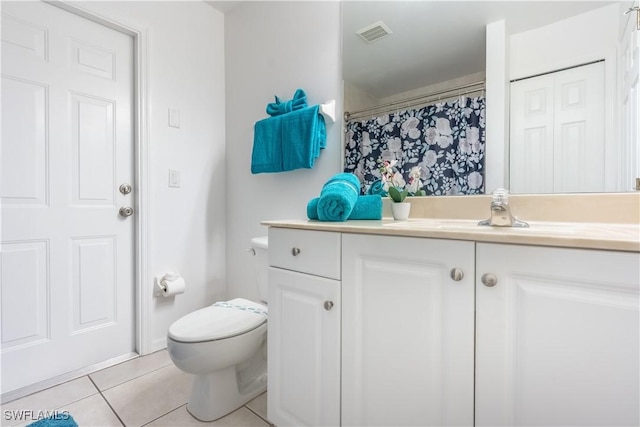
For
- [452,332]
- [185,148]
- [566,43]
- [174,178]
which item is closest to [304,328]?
[452,332]

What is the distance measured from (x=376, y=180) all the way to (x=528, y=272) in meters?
0.87

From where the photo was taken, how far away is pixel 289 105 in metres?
1.66

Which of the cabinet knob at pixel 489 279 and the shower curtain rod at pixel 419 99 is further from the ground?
the shower curtain rod at pixel 419 99

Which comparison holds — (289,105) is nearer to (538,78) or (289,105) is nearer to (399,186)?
(399,186)

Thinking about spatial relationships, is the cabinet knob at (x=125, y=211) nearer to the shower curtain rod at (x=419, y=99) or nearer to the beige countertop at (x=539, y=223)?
the beige countertop at (x=539, y=223)

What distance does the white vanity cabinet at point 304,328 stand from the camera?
3.09 feet

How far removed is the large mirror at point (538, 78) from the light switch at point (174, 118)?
133 centimetres

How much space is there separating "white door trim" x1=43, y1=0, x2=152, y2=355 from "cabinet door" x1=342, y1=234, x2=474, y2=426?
1371 mm

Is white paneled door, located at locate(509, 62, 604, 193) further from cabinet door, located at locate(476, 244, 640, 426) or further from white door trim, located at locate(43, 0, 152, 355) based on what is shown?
white door trim, located at locate(43, 0, 152, 355)

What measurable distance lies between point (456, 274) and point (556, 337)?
0.21 m

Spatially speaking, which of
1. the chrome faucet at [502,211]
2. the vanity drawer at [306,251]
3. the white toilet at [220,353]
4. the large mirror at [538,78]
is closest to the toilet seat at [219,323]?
the white toilet at [220,353]

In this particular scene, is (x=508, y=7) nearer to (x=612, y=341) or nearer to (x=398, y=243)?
(x=398, y=243)

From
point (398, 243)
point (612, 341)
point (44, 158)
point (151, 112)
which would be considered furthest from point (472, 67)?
A: point (44, 158)

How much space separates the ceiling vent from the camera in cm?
142
